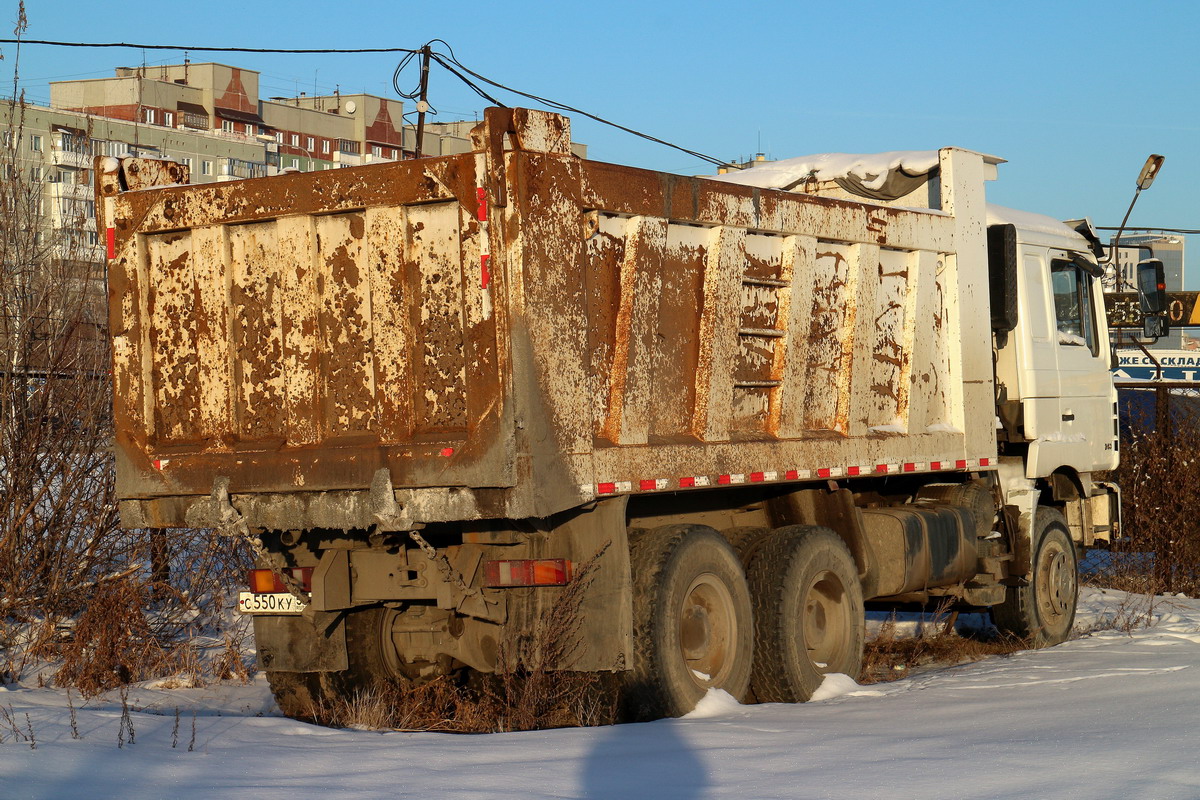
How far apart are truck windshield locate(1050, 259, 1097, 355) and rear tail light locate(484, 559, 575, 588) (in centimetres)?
579

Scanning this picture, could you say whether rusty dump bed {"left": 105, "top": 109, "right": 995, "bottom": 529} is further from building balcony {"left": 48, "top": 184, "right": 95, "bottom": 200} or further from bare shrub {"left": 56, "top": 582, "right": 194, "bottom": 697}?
building balcony {"left": 48, "top": 184, "right": 95, "bottom": 200}

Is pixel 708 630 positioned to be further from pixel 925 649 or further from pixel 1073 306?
pixel 1073 306

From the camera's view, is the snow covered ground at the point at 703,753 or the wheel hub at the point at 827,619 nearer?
the snow covered ground at the point at 703,753

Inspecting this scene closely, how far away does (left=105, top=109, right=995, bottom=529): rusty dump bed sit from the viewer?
598 centimetres

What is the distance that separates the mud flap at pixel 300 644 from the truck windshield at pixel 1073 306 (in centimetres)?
619

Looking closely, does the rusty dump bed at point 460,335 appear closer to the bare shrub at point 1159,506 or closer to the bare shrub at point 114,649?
the bare shrub at point 114,649

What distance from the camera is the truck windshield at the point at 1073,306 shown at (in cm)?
1081

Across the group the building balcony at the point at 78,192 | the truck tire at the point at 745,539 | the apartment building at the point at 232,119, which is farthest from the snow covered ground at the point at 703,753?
the apartment building at the point at 232,119

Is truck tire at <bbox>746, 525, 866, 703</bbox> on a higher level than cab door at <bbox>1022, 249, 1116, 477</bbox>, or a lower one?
lower

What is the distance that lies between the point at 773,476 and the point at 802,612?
835mm

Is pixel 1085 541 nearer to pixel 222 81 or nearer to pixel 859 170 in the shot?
pixel 859 170

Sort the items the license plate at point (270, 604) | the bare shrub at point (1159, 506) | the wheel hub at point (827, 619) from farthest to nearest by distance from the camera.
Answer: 1. the bare shrub at point (1159, 506)
2. the wheel hub at point (827, 619)
3. the license plate at point (270, 604)

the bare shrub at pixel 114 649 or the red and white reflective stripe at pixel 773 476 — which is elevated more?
the red and white reflective stripe at pixel 773 476

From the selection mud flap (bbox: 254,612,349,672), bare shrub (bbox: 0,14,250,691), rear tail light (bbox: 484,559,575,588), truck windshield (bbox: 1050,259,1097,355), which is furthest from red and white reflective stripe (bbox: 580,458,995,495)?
bare shrub (bbox: 0,14,250,691)
